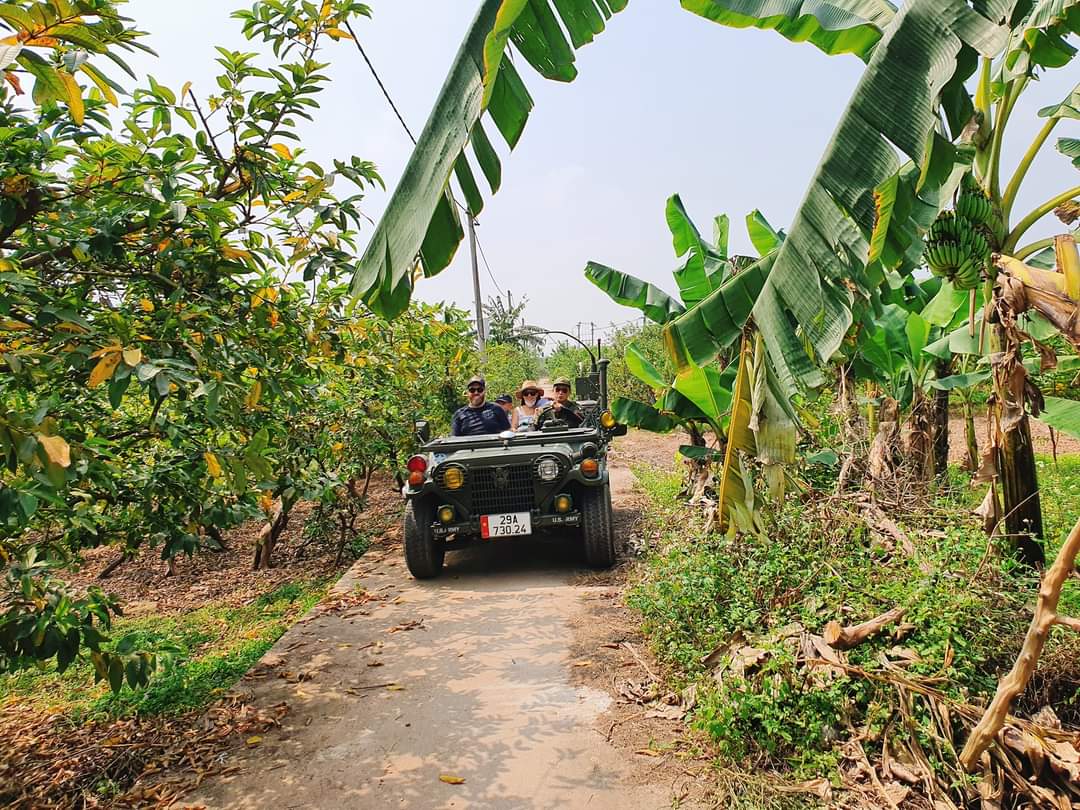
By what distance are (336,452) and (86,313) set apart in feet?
14.5

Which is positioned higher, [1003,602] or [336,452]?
[336,452]

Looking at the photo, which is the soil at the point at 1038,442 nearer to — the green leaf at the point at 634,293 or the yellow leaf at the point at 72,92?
the green leaf at the point at 634,293

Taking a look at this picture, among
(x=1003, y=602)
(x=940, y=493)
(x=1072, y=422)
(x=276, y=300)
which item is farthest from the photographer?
(x=940, y=493)

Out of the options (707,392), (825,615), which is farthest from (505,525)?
(825,615)

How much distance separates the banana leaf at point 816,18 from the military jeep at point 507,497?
3.33 m

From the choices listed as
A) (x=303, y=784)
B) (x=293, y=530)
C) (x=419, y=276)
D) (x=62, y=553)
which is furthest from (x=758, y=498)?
(x=293, y=530)

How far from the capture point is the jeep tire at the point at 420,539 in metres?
5.83

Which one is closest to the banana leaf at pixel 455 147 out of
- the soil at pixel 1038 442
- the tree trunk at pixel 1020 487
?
the tree trunk at pixel 1020 487

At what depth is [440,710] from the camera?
12.0ft

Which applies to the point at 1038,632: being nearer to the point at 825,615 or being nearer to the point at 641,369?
the point at 825,615

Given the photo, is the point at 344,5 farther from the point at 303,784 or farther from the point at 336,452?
the point at 336,452

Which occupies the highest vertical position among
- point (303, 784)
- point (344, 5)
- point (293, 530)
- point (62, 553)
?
point (344, 5)

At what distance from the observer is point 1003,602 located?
2895 millimetres

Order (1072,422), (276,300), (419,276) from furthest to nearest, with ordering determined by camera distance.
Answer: (1072,422)
(276,300)
(419,276)
